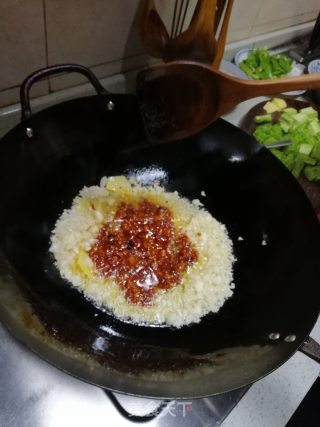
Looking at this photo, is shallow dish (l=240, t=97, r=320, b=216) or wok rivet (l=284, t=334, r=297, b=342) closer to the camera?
wok rivet (l=284, t=334, r=297, b=342)

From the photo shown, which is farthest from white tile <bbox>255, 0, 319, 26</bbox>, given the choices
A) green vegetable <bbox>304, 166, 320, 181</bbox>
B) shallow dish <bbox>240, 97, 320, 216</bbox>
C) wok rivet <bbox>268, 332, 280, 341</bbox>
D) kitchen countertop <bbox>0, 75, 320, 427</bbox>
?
wok rivet <bbox>268, 332, 280, 341</bbox>

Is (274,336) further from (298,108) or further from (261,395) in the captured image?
(298,108)

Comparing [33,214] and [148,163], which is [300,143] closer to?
[148,163]

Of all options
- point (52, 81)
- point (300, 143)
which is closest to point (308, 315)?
point (300, 143)

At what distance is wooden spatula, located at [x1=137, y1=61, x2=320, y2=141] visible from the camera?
79 centimetres

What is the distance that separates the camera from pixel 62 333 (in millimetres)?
758

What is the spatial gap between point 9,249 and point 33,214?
0.14 m

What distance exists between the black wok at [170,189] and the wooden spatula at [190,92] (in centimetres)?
18

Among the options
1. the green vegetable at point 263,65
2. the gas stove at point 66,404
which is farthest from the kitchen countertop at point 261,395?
the green vegetable at point 263,65

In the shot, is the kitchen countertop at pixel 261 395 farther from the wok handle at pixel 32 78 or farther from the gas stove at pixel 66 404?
the wok handle at pixel 32 78

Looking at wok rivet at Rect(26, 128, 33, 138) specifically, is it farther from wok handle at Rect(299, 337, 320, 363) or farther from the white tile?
the white tile

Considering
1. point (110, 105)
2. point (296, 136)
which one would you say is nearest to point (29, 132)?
point (110, 105)

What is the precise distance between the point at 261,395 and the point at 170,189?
599 mm

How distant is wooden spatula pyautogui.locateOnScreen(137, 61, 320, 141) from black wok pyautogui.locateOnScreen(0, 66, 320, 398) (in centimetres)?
18
